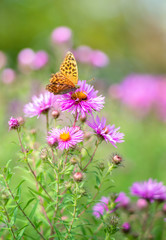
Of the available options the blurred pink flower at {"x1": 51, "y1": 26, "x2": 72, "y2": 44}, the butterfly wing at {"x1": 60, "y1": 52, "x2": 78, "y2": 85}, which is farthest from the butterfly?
the blurred pink flower at {"x1": 51, "y1": 26, "x2": 72, "y2": 44}

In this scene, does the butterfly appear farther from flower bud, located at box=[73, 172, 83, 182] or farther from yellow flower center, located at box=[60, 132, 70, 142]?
flower bud, located at box=[73, 172, 83, 182]

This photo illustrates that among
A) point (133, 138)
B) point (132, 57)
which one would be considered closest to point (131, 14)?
point (132, 57)

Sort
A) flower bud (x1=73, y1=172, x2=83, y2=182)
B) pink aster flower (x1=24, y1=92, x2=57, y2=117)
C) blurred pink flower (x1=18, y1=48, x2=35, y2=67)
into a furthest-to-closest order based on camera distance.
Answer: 1. blurred pink flower (x1=18, y1=48, x2=35, y2=67)
2. pink aster flower (x1=24, y1=92, x2=57, y2=117)
3. flower bud (x1=73, y1=172, x2=83, y2=182)

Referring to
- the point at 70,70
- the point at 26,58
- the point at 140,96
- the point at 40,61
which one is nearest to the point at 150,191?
the point at 70,70

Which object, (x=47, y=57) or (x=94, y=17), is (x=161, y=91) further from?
(x=94, y=17)

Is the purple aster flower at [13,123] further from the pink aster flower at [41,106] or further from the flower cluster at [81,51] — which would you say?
the flower cluster at [81,51]

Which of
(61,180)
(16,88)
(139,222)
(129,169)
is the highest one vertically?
(16,88)

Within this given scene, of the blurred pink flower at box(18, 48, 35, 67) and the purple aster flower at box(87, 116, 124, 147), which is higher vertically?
the blurred pink flower at box(18, 48, 35, 67)
